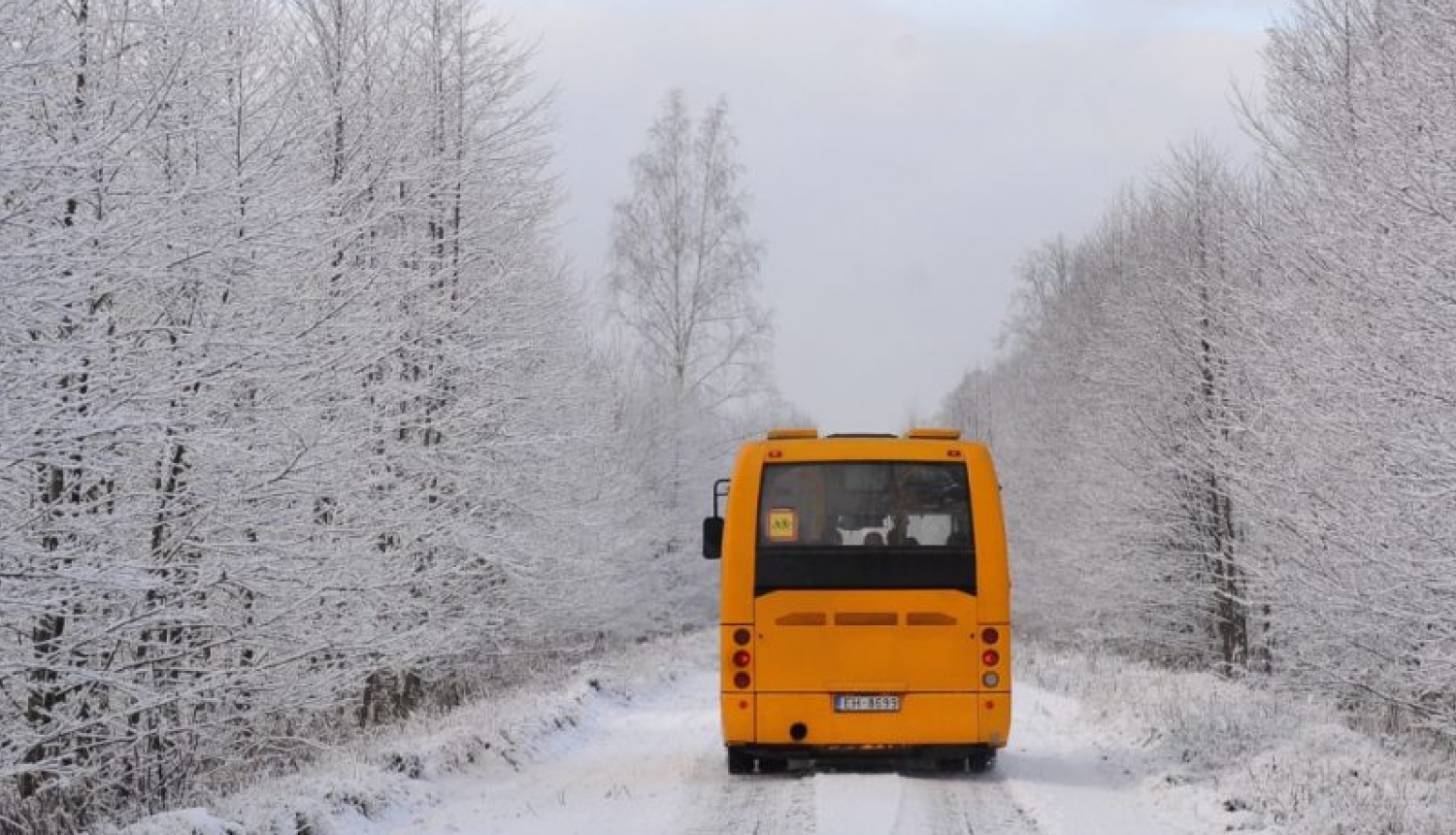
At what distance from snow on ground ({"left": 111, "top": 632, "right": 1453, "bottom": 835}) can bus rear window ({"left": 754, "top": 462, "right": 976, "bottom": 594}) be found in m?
1.61

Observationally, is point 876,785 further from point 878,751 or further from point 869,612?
point 869,612

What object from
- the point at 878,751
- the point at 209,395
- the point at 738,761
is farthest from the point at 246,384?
the point at 878,751

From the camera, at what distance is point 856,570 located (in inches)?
411

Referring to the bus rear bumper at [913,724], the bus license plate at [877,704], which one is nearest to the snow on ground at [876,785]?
the bus rear bumper at [913,724]

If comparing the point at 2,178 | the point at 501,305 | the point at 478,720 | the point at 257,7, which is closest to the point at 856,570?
the point at 478,720

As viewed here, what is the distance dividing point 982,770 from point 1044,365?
99.9ft

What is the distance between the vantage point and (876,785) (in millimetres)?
9922

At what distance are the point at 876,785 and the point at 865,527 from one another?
2.02 m

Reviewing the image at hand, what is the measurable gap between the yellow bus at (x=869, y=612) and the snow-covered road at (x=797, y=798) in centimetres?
44

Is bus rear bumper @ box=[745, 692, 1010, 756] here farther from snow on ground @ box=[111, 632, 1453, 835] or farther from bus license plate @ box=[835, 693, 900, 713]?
snow on ground @ box=[111, 632, 1453, 835]

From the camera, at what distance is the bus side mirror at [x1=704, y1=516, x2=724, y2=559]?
11.0 metres

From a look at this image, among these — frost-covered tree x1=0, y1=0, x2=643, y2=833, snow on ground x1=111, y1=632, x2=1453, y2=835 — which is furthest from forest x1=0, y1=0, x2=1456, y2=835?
snow on ground x1=111, y1=632, x2=1453, y2=835

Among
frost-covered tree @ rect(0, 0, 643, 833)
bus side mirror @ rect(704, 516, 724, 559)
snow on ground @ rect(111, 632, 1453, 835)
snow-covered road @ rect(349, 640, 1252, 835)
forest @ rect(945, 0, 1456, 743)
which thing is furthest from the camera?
bus side mirror @ rect(704, 516, 724, 559)

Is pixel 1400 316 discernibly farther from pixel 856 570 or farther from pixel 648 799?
pixel 648 799
